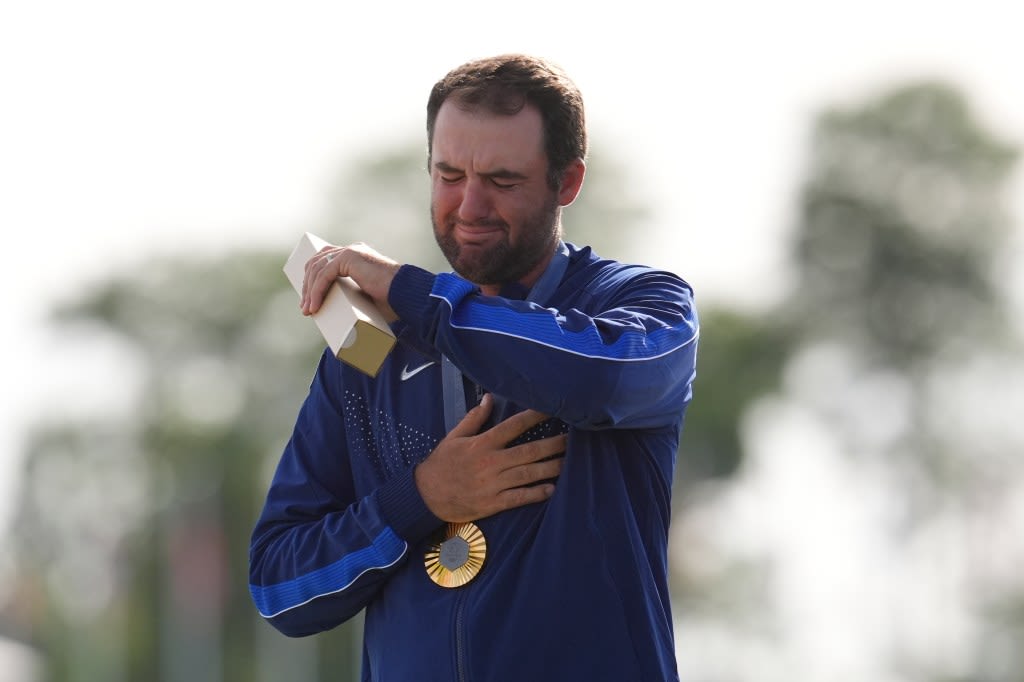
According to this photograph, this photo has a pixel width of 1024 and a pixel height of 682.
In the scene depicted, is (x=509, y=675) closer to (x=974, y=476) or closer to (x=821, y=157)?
(x=974, y=476)

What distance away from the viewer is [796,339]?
44.5 metres

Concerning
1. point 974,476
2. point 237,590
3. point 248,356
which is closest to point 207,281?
point 248,356

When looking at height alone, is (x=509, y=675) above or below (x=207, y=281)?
above

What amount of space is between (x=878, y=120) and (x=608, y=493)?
41027 millimetres

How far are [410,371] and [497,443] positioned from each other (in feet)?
1.51

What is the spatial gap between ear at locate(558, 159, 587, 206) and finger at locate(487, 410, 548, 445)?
2.34 feet

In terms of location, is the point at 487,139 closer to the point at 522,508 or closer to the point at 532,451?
the point at 532,451

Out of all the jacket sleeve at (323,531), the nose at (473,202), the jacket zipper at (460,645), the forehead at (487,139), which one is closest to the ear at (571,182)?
the forehead at (487,139)

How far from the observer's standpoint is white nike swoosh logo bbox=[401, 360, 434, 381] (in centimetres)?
600

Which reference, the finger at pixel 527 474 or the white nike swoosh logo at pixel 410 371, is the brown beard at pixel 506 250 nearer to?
the white nike swoosh logo at pixel 410 371

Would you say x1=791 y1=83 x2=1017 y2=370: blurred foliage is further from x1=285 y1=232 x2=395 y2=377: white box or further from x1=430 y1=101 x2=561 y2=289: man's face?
x1=285 y1=232 x2=395 y2=377: white box

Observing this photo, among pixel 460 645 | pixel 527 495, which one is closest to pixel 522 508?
pixel 527 495

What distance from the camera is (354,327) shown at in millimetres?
5586

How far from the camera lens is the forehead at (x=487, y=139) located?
5.86 meters
